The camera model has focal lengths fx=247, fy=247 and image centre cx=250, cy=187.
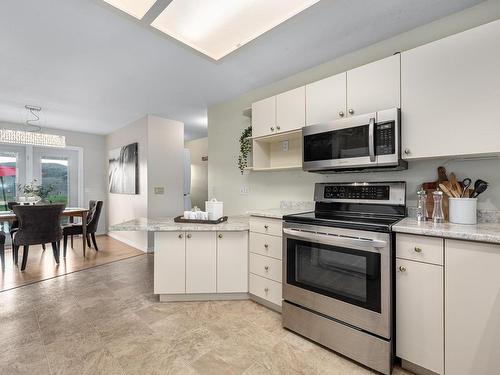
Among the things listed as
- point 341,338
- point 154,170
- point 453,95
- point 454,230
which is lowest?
point 341,338

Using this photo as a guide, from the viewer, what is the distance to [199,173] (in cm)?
633

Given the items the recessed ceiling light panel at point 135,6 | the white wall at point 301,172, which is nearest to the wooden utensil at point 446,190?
the white wall at point 301,172

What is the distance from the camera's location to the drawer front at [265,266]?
226cm

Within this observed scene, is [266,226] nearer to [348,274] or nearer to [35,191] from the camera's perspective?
[348,274]

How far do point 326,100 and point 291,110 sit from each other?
0.36 metres

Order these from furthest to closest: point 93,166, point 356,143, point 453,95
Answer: point 93,166 → point 356,143 → point 453,95

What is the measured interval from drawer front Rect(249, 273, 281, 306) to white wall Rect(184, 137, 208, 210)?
3898 mm

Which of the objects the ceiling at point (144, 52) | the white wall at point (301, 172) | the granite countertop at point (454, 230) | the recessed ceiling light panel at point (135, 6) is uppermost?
the recessed ceiling light panel at point (135, 6)

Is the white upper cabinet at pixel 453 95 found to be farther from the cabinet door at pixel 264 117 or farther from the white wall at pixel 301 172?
the cabinet door at pixel 264 117

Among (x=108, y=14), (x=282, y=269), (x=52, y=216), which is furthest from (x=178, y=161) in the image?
(x=282, y=269)

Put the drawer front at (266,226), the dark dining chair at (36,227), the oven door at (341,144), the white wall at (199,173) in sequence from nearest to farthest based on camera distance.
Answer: the oven door at (341,144) < the drawer front at (266,226) < the dark dining chair at (36,227) < the white wall at (199,173)

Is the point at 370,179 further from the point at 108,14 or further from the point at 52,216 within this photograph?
the point at 52,216

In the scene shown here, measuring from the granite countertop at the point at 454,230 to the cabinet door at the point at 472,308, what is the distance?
0.05 m

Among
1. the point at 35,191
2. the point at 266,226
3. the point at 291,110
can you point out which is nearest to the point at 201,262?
the point at 266,226
